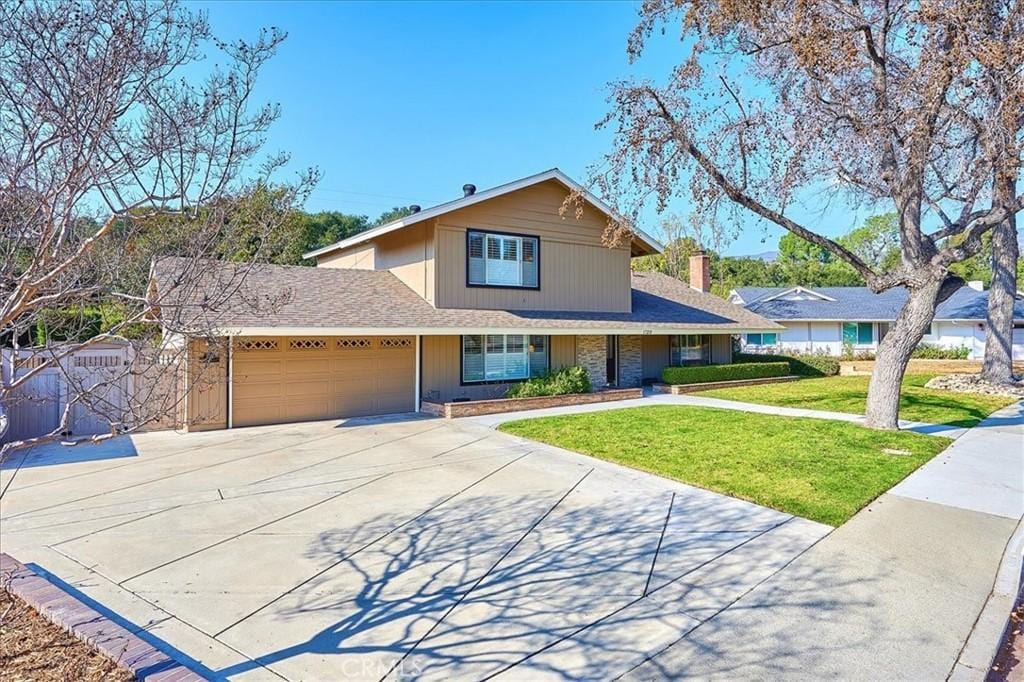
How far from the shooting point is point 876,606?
4.39 meters

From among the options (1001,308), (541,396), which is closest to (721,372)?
(541,396)

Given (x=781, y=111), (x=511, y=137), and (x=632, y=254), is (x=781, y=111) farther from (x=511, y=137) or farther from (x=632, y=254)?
(x=511, y=137)

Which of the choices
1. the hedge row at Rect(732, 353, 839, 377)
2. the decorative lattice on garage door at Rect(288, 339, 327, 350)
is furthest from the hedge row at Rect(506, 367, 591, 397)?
the hedge row at Rect(732, 353, 839, 377)

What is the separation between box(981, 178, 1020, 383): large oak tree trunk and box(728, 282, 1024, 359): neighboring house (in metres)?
9.10

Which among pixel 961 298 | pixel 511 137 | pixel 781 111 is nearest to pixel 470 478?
pixel 781 111

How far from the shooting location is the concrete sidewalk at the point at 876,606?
3613 millimetres

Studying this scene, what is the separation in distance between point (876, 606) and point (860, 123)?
9.38m

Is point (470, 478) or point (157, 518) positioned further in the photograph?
point (470, 478)

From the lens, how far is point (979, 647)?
3879 mm

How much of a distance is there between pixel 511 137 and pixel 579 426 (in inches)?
487

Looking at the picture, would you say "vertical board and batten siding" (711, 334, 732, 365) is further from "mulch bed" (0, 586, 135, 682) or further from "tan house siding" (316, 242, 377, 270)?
"mulch bed" (0, 586, 135, 682)

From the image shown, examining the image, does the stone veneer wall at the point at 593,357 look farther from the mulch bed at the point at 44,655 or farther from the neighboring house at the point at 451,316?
the mulch bed at the point at 44,655

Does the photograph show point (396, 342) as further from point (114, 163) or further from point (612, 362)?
point (114, 163)

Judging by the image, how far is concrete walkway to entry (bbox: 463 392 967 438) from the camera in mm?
12038
